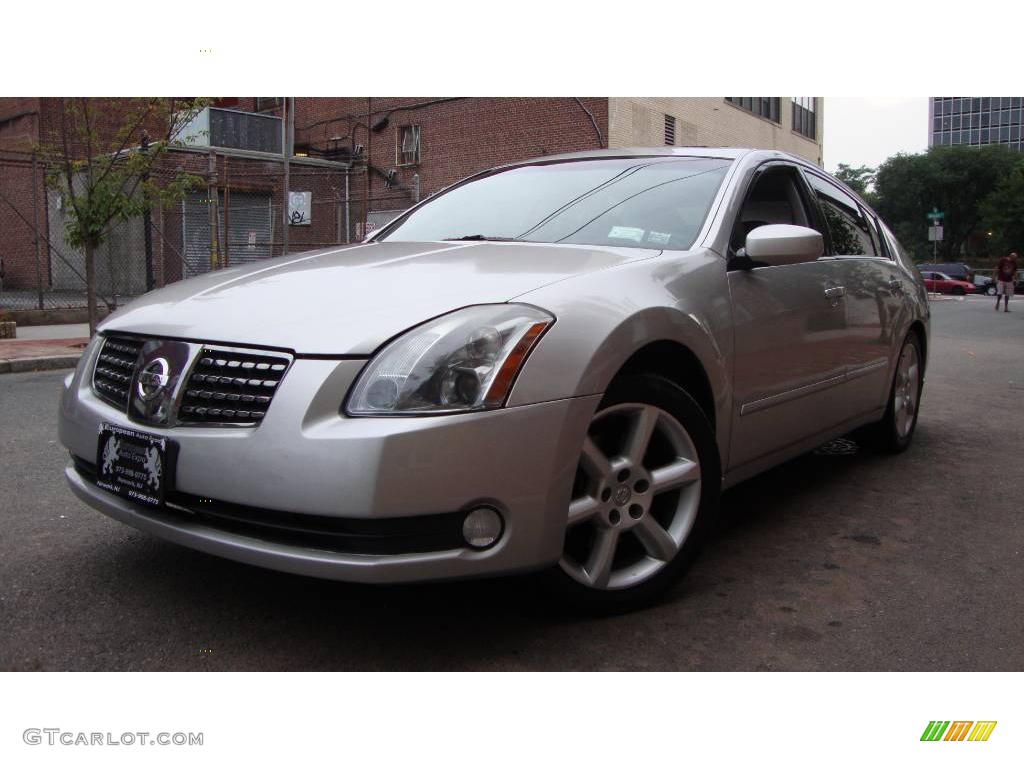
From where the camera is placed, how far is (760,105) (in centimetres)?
3181

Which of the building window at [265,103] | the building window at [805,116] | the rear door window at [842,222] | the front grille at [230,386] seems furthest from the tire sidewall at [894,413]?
the building window at [805,116]

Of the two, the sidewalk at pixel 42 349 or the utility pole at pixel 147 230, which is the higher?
the utility pole at pixel 147 230

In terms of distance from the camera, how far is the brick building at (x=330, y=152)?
1947cm

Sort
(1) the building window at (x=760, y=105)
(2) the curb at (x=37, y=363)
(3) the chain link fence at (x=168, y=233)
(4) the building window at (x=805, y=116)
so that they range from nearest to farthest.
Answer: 1. (2) the curb at (x=37, y=363)
2. (3) the chain link fence at (x=168, y=233)
3. (1) the building window at (x=760, y=105)
4. (4) the building window at (x=805, y=116)

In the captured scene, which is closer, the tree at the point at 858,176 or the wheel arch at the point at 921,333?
the wheel arch at the point at 921,333

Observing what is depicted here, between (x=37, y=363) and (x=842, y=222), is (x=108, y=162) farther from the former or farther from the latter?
(x=842, y=222)

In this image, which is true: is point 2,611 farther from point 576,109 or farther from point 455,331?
point 576,109

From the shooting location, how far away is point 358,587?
3000 mm

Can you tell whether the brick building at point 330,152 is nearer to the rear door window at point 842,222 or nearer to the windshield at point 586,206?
the windshield at point 586,206

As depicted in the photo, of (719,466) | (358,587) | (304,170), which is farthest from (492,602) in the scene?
(304,170)

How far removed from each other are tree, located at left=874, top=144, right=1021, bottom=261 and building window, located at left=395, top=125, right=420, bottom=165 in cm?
5562

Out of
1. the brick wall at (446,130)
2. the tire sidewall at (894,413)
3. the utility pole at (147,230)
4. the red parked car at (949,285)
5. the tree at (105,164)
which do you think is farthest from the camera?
the red parked car at (949,285)

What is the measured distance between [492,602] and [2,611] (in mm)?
1411
